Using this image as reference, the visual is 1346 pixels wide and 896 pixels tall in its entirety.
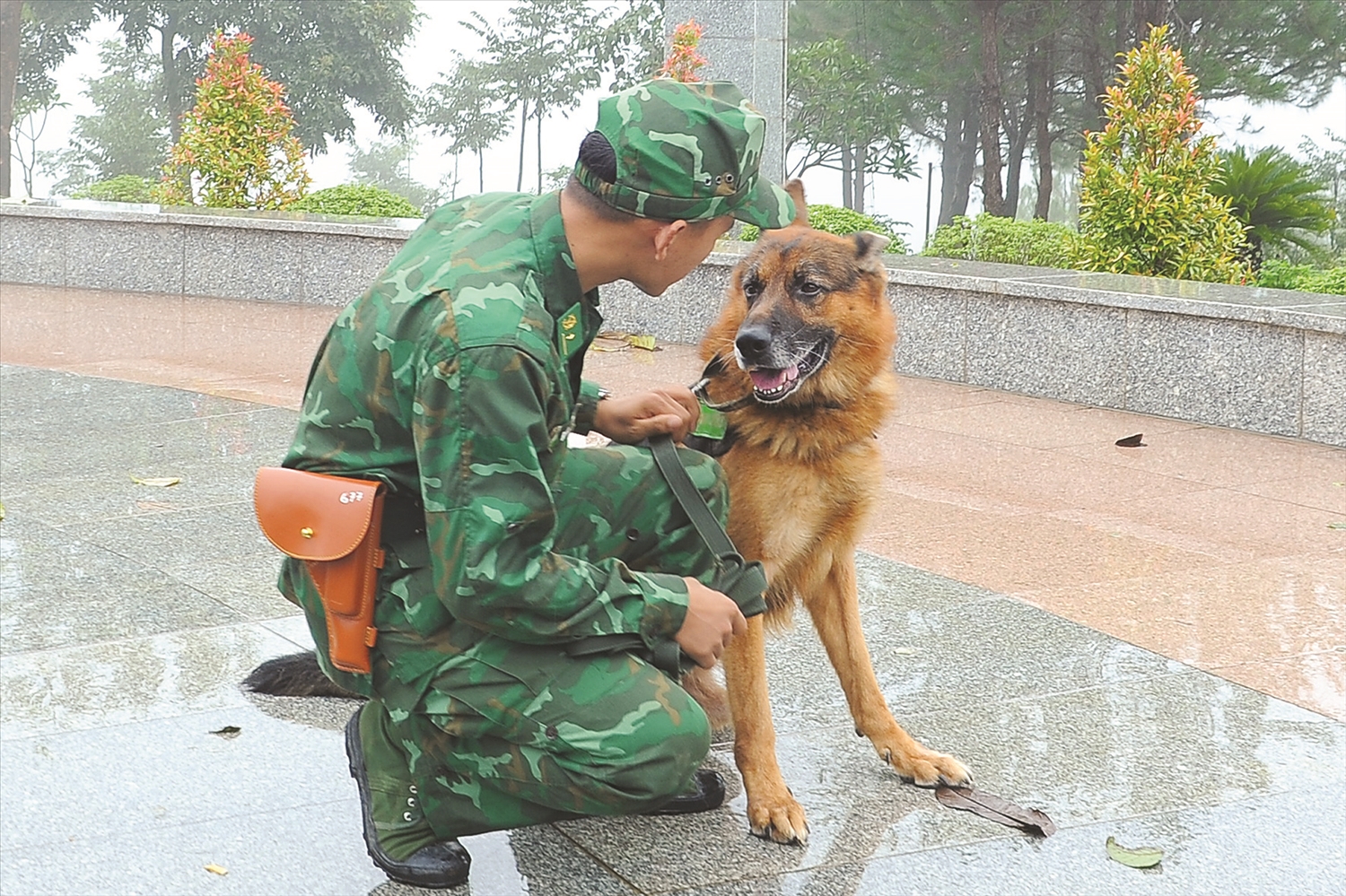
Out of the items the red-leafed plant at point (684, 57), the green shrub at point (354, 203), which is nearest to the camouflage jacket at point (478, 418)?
the red-leafed plant at point (684, 57)

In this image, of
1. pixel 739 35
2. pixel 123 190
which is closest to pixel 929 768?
pixel 739 35

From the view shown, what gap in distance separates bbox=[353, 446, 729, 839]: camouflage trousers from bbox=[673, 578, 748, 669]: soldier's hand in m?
0.12

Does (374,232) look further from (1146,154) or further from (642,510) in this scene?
(642,510)

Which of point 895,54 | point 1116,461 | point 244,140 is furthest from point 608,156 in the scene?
point 895,54

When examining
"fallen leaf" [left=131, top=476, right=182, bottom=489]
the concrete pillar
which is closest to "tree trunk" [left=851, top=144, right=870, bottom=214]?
the concrete pillar

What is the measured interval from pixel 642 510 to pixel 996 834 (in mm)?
1090

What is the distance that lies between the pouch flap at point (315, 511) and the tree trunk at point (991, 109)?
14.9 metres

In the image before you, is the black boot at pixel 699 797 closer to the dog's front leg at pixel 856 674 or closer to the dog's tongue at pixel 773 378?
the dog's front leg at pixel 856 674

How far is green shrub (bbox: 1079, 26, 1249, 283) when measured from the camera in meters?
9.95

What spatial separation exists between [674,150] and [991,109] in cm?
1491

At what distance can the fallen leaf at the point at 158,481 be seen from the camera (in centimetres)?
672

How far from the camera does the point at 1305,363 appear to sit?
771 centimetres

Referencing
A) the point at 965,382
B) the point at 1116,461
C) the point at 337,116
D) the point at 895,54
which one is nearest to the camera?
the point at 1116,461

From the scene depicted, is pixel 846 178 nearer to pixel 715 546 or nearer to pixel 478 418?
pixel 715 546
